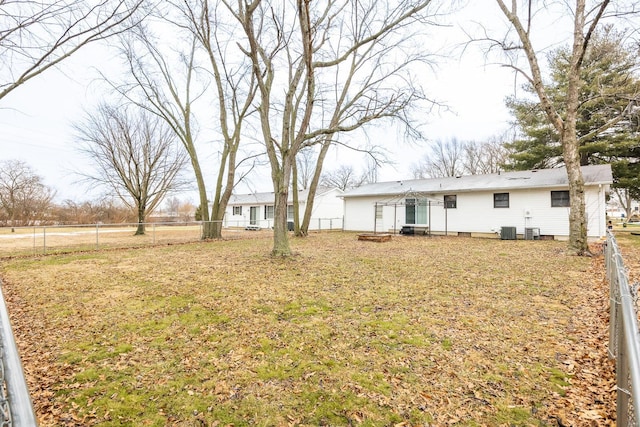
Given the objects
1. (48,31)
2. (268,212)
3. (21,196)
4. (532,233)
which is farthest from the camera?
(268,212)

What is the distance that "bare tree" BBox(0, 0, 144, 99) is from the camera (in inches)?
221

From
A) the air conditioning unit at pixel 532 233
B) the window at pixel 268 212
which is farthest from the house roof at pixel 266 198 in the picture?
the air conditioning unit at pixel 532 233

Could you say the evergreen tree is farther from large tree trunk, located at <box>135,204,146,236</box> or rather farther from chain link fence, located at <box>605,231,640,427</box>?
large tree trunk, located at <box>135,204,146,236</box>

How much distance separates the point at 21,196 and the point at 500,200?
122 feet

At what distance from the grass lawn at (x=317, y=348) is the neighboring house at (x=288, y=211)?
59.5ft

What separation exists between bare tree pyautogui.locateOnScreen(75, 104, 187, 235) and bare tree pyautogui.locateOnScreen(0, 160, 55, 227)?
39.4 feet

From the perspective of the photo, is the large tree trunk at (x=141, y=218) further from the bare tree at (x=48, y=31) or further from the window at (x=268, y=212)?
the bare tree at (x=48, y=31)

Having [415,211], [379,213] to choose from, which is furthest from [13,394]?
[379,213]

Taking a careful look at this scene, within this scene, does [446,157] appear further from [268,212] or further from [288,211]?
[268,212]

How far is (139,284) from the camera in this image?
21.5 ft

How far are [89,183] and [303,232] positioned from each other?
14.7m

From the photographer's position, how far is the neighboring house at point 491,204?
45.0 ft

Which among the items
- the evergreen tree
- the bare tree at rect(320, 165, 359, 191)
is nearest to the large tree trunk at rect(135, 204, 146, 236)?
the evergreen tree

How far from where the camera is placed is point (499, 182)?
52.9ft
